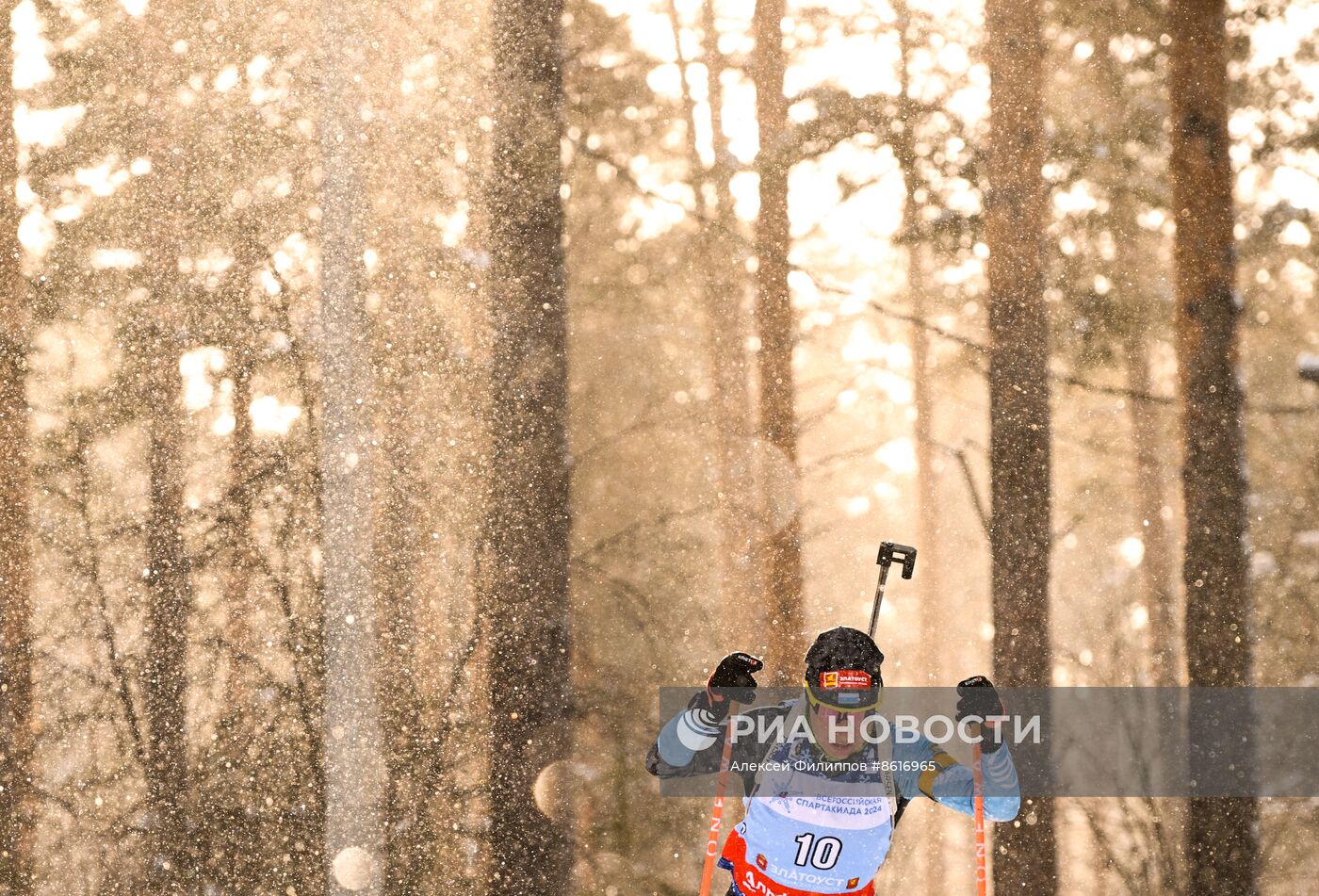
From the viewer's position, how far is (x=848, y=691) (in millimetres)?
3229

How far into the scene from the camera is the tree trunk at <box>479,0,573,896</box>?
4.34 metres

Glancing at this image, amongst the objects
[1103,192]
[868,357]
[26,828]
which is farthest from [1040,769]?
[26,828]

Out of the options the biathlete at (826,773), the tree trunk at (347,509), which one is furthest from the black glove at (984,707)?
the tree trunk at (347,509)

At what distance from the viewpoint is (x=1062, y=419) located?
4.46 metres

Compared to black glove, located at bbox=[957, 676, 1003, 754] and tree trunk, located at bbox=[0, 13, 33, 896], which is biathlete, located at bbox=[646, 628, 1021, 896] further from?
tree trunk, located at bbox=[0, 13, 33, 896]

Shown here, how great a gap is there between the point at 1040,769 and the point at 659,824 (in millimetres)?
1988

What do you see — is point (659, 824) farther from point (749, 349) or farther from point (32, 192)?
point (32, 192)

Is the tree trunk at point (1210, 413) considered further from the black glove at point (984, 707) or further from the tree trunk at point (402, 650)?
the tree trunk at point (402, 650)

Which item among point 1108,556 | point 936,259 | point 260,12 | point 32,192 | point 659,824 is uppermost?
point 260,12

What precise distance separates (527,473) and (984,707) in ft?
7.83

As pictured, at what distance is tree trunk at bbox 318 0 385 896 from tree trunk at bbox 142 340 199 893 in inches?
28.1

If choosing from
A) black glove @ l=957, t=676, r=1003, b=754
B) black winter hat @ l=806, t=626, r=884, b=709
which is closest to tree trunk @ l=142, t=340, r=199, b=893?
black winter hat @ l=806, t=626, r=884, b=709

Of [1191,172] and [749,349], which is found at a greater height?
[1191,172]

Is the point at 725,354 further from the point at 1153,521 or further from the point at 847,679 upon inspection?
the point at 1153,521
